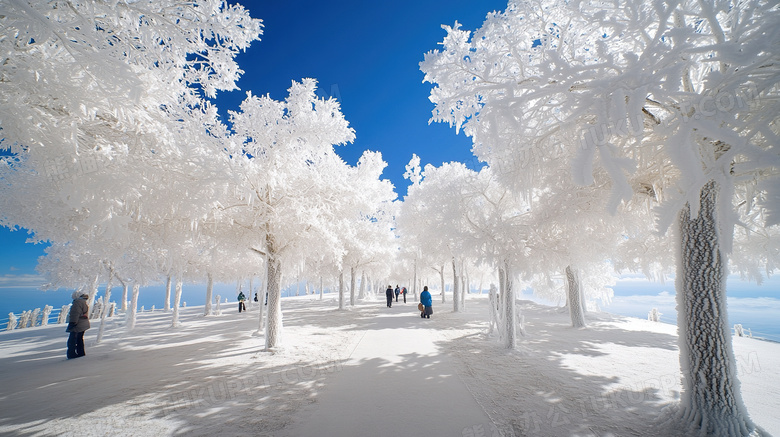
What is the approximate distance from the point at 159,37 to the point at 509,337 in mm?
10893

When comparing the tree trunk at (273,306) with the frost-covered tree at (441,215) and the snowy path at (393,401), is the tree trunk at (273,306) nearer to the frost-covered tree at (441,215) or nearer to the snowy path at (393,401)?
the snowy path at (393,401)

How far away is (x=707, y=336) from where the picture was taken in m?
4.18

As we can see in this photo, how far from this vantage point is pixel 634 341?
401 inches

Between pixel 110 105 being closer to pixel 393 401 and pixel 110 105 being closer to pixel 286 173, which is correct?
pixel 286 173

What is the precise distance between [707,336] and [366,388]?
18.6 feet

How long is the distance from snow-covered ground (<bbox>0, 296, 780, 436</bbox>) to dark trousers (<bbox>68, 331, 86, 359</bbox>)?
474mm

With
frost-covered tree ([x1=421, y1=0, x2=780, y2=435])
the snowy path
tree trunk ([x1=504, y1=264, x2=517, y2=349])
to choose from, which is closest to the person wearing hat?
the snowy path

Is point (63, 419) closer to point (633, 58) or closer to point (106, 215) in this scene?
point (106, 215)

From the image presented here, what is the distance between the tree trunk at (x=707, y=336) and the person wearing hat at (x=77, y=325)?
50.3ft

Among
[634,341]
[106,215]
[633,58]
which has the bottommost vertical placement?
[634,341]

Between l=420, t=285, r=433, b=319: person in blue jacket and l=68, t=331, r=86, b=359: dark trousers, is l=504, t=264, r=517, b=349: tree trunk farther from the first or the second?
l=68, t=331, r=86, b=359: dark trousers

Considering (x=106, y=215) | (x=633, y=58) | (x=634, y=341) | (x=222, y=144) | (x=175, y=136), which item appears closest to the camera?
(x=633, y=58)

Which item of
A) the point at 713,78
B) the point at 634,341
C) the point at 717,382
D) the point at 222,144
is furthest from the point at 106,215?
the point at 634,341

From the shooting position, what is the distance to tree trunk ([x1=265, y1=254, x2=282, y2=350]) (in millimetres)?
9281
